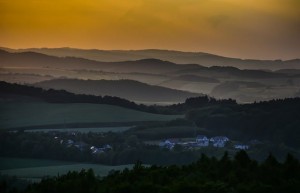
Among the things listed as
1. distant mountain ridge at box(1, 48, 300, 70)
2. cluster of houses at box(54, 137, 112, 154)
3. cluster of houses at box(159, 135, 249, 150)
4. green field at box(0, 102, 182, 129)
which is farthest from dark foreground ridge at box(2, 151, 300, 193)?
distant mountain ridge at box(1, 48, 300, 70)

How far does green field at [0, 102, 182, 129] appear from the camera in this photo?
222ft

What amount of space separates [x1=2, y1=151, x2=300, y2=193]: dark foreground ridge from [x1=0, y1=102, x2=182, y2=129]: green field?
38.1 m

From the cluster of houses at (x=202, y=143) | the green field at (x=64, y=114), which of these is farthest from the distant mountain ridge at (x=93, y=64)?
the cluster of houses at (x=202, y=143)

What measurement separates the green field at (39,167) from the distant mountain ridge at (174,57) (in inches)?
3317

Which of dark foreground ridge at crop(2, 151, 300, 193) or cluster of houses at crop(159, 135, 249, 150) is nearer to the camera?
dark foreground ridge at crop(2, 151, 300, 193)

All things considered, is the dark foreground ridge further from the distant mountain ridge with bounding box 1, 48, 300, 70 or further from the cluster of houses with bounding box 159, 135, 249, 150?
the distant mountain ridge with bounding box 1, 48, 300, 70

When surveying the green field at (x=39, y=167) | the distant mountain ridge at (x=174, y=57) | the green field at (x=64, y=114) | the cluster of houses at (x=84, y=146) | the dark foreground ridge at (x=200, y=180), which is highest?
the distant mountain ridge at (x=174, y=57)

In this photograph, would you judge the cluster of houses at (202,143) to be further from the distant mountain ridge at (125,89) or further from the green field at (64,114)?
the distant mountain ridge at (125,89)

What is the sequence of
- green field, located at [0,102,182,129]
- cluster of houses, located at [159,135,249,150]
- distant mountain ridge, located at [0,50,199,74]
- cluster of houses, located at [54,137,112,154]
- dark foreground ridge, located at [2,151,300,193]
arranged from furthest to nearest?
distant mountain ridge, located at [0,50,199,74], green field, located at [0,102,182,129], cluster of houses, located at [159,135,249,150], cluster of houses, located at [54,137,112,154], dark foreground ridge, located at [2,151,300,193]

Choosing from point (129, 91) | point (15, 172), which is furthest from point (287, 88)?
point (15, 172)

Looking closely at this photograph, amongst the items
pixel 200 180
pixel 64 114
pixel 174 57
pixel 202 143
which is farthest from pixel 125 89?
pixel 200 180

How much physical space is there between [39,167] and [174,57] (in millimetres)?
110598

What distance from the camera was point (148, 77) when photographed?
13438 cm

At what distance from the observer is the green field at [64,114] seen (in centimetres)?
6781
